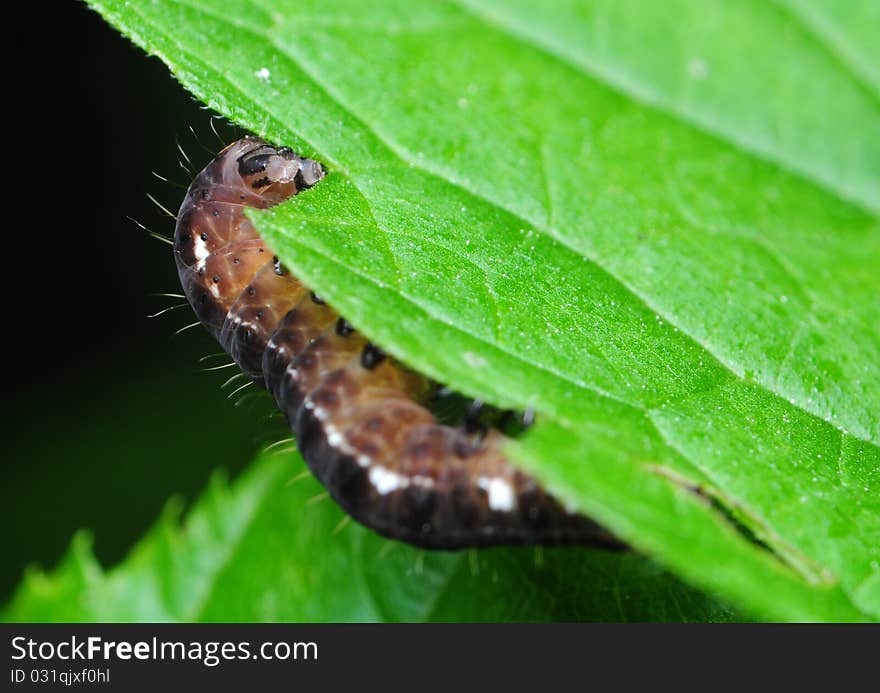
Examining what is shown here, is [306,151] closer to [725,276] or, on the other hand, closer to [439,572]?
[725,276]

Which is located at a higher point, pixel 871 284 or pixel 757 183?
pixel 757 183

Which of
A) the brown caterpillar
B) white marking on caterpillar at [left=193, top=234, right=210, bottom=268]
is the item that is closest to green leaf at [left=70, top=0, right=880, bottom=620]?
the brown caterpillar

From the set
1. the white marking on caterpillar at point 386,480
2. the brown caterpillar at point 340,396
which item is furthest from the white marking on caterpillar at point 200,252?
the white marking on caterpillar at point 386,480

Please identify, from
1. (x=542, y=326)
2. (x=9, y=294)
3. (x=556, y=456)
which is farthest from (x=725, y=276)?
(x=9, y=294)

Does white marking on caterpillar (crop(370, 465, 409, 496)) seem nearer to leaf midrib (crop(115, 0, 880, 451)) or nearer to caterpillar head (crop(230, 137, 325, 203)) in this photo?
leaf midrib (crop(115, 0, 880, 451))

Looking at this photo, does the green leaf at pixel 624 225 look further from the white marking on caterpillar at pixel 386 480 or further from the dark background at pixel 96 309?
the dark background at pixel 96 309
